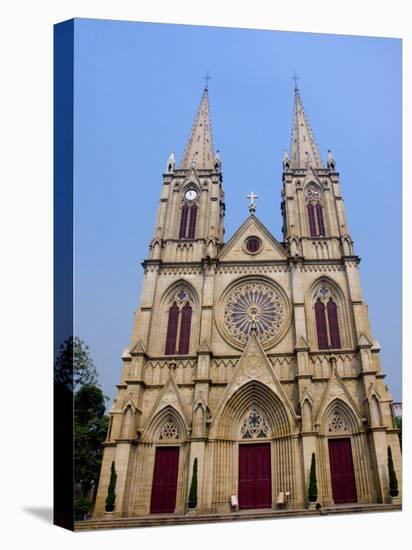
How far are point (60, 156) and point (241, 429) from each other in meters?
14.4

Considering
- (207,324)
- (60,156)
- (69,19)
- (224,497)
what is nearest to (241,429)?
(224,497)

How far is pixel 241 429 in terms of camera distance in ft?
72.3

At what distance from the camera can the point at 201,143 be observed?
33250mm

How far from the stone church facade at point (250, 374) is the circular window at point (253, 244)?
8 cm

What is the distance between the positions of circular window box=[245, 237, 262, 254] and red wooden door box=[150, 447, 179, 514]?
11.8m

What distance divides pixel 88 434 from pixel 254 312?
1023 centimetres

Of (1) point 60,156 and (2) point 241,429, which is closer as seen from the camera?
(1) point 60,156

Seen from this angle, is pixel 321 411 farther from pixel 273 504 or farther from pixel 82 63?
pixel 82 63

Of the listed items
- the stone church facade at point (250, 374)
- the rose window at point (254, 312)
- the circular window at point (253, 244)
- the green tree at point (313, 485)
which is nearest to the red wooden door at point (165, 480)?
the stone church facade at point (250, 374)

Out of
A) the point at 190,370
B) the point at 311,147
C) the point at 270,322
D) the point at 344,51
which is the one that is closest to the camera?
the point at 344,51

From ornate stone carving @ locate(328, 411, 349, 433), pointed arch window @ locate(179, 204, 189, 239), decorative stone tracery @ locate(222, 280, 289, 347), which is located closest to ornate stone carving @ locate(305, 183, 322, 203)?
decorative stone tracery @ locate(222, 280, 289, 347)

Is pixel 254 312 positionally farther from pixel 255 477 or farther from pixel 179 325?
pixel 255 477

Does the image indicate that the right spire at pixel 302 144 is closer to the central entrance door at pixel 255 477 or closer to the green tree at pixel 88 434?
the central entrance door at pixel 255 477

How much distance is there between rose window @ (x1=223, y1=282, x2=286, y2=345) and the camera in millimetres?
24531
